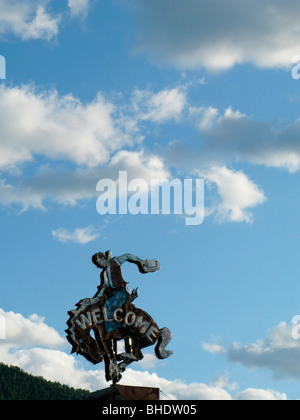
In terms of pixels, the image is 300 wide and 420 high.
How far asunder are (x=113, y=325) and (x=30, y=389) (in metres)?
147

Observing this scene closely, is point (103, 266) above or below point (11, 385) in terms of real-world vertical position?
below

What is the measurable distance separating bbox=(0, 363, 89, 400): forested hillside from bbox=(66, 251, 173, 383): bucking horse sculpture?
132m

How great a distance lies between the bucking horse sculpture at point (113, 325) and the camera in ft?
128

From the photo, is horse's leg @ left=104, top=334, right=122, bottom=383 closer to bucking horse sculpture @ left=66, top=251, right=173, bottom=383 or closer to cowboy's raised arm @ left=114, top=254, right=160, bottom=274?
bucking horse sculpture @ left=66, top=251, right=173, bottom=383

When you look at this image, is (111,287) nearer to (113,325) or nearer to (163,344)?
(113,325)

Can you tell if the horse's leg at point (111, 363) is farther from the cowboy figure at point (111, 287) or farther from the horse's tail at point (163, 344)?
the horse's tail at point (163, 344)

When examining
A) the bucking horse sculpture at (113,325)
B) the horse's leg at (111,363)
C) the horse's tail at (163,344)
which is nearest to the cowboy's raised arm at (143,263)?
the bucking horse sculpture at (113,325)

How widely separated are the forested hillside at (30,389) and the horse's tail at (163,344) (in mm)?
131493

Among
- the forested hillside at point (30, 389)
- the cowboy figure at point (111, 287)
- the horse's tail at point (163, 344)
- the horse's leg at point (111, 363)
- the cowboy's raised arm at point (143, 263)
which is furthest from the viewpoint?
the forested hillside at point (30, 389)

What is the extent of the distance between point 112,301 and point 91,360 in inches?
145

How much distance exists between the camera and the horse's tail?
4166 cm
